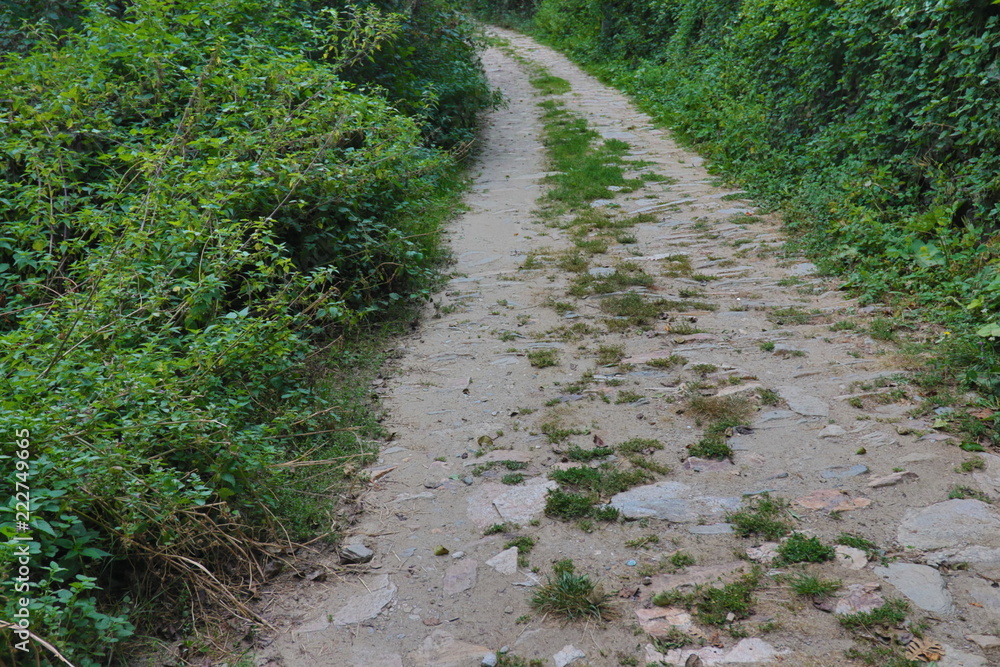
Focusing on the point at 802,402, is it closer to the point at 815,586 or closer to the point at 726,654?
the point at 815,586

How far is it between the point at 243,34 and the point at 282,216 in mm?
3202

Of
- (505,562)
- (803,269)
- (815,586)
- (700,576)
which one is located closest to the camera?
(815,586)

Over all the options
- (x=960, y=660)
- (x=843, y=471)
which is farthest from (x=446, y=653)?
(x=843, y=471)

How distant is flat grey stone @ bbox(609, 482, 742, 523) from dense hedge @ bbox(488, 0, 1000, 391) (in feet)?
5.77

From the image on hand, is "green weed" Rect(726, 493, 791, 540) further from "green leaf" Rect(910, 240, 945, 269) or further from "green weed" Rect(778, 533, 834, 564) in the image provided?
"green leaf" Rect(910, 240, 945, 269)

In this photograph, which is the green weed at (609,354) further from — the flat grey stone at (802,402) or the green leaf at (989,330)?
the green leaf at (989,330)

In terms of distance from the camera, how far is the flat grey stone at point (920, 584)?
103 inches

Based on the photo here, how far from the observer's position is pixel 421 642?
276cm

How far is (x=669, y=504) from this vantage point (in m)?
3.41

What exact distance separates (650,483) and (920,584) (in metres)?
1.24

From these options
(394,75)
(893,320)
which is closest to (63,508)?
(893,320)

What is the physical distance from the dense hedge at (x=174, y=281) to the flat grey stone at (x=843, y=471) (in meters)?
2.56

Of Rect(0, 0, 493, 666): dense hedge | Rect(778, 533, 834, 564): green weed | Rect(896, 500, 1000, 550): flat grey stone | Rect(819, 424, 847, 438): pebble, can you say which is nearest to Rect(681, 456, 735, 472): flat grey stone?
Rect(819, 424, 847, 438): pebble

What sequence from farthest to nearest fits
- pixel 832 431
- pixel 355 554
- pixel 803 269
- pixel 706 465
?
pixel 803 269 < pixel 832 431 < pixel 706 465 < pixel 355 554
